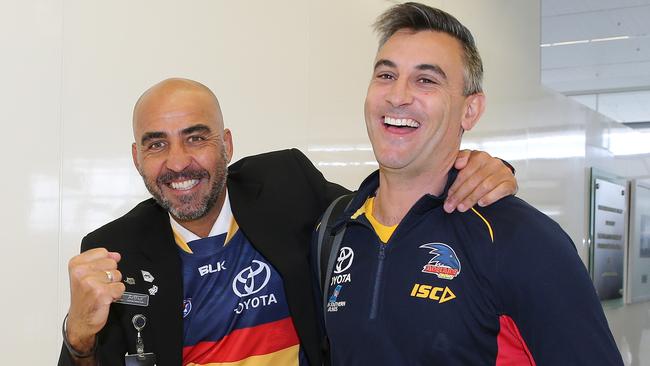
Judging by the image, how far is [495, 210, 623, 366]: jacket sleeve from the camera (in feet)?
5.76

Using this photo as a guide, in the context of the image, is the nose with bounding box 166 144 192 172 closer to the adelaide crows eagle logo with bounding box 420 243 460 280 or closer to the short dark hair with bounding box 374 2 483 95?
the short dark hair with bounding box 374 2 483 95

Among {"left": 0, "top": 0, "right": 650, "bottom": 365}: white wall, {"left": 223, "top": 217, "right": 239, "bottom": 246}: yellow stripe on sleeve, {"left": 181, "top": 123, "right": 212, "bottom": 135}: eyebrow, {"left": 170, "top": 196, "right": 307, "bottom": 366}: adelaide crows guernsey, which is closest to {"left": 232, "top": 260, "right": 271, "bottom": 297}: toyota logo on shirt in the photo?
{"left": 170, "top": 196, "right": 307, "bottom": 366}: adelaide crows guernsey

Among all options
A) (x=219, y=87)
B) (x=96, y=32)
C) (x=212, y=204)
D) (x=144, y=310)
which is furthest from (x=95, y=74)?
(x=144, y=310)

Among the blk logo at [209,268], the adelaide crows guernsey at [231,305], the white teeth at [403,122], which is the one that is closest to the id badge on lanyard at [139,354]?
the adelaide crows guernsey at [231,305]

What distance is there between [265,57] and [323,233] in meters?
1.96

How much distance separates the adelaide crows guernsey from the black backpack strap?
21 cm

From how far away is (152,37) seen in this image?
347 centimetres

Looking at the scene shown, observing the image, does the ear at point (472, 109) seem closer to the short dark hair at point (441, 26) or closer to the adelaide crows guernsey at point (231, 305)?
the short dark hair at point (441, 26)

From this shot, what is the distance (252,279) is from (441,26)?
0.98 meters

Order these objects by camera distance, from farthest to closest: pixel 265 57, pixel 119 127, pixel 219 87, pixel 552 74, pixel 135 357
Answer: pixel 552 74, pixel 265 57, pixel 219 87, pixel 119 127, pixel 135 357

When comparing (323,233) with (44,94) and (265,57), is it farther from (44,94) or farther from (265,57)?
(265,57)

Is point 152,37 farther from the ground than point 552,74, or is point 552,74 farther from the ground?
point 552,74

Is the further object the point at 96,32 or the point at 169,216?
the point at 96,32

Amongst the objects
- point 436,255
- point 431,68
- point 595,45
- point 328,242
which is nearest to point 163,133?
point 328,242
